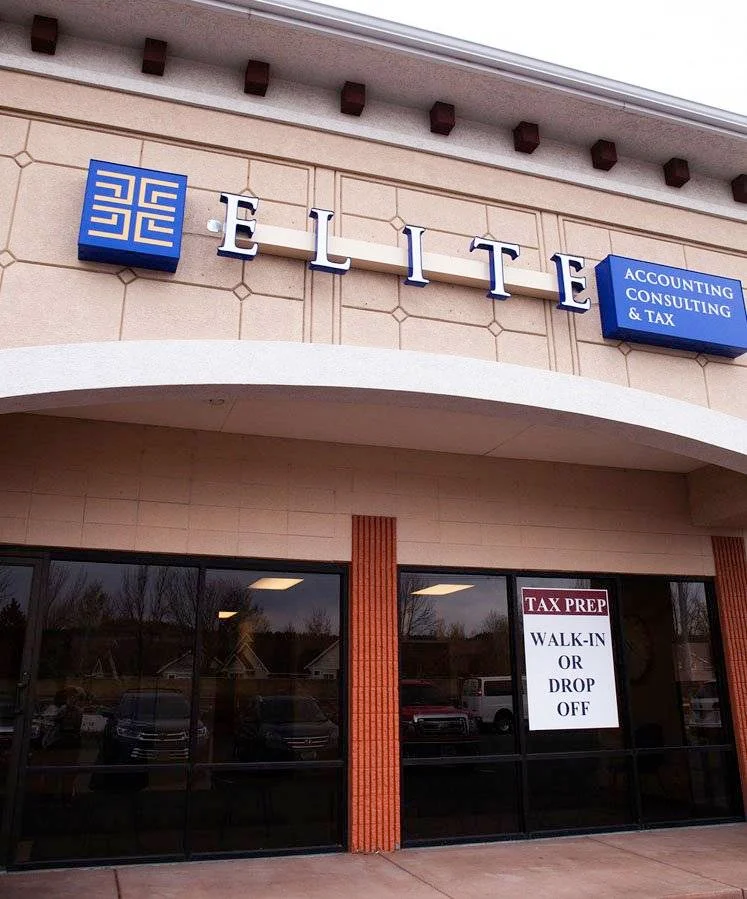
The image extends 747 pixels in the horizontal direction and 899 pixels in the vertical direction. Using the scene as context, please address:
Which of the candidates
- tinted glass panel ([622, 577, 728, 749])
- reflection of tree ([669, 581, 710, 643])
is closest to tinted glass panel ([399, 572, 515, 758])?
tinted glass panel ([622, 577, 728, 749])

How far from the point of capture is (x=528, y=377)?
6996mm

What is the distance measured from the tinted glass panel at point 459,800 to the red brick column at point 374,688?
0.28m

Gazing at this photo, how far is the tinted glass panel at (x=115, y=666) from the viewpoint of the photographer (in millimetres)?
7188

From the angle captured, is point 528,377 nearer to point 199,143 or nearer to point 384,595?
point 384,595

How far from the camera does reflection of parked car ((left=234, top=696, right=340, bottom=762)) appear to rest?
7668 mm

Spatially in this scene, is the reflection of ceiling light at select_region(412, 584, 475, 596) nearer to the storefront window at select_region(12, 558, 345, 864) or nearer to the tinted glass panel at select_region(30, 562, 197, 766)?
the storefront window at select_region(12, 558, 345, 864)

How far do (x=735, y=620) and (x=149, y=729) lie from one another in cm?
694

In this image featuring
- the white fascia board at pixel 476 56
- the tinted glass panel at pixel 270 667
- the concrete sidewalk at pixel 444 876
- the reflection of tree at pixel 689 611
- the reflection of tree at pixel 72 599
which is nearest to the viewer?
the concrete sidewalk at pixel 444 876

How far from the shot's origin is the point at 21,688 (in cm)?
706

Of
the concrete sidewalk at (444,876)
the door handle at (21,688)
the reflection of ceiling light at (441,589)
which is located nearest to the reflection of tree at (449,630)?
the reflection of ceiling light at (441,589)

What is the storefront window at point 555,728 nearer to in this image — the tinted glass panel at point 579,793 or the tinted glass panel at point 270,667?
the tinted glass panel at point 579,793

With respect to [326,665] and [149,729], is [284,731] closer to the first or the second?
[326,665]

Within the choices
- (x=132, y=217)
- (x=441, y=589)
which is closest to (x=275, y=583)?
(x=441, y=589)

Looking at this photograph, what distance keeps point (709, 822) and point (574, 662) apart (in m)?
2.42
